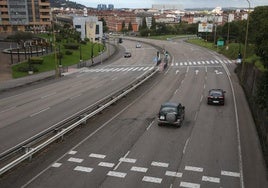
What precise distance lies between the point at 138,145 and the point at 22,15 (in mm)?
143082

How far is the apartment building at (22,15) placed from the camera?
145625mm

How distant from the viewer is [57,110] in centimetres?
2948

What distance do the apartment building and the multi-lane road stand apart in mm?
121988

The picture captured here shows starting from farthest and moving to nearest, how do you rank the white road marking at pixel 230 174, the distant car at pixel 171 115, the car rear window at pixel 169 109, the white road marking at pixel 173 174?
the car rear window at pixel 169 109 < the distant car at pixel 171 115 < the white road marking at pixel 230 174 < the white road marking at pixel 173 174

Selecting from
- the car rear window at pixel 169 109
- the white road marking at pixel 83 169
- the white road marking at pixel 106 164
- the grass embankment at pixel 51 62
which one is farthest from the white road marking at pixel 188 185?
the grass embankment at pixel 51 62

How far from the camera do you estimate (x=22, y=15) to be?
5842 inches

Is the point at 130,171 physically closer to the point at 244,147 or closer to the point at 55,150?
the point at 55,150

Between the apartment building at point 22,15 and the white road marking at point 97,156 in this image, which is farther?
the apartment building at point 22,15

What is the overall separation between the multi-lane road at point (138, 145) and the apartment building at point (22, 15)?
122 metres

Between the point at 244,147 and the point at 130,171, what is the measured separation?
7765 millimetres

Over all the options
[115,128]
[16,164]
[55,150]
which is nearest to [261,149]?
[115,128]

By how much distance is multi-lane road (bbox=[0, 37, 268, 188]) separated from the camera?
1532 centimetres

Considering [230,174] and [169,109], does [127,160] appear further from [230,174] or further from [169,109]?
[169,109]

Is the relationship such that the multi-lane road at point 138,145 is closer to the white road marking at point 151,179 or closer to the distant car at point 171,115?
the white road marking at point 151,179
